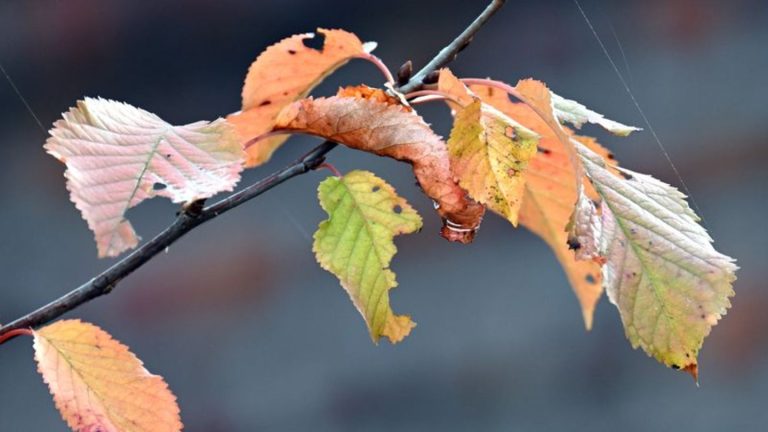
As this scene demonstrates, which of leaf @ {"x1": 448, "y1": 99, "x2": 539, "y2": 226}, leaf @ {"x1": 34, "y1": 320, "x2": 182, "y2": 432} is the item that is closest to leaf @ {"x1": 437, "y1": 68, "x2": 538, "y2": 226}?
leaf @ {"x1": 448, "y1": 99, "x2": 539, "y2": 226}

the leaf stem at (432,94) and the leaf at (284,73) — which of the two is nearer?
the leaf stem at (432,94)

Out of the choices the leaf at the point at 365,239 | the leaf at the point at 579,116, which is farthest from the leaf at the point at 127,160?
the leaf at the point at 579,116

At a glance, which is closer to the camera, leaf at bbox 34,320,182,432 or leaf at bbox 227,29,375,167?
leaf at bbox 34,320,182,432

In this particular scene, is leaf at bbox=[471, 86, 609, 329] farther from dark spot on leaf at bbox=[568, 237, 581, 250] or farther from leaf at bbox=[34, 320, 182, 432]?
leaf at bbox=[34, 320, 182, 432]

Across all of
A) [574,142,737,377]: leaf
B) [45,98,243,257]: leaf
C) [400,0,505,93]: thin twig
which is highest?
[45,98,243,257]: leaf

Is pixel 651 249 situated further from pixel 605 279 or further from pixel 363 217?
pixel 363 217

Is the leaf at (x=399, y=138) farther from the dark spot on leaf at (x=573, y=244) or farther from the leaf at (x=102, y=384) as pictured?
the leaf at (x=102, y=384)

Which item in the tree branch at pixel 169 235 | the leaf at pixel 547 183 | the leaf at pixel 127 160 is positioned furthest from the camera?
the leaf at pixel 547 183

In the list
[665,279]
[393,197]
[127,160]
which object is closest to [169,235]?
[127,160]
